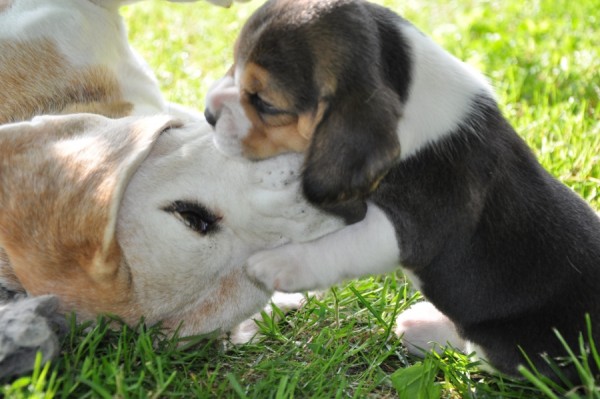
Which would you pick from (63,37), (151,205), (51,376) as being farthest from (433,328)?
(63,37)

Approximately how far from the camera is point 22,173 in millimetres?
3420

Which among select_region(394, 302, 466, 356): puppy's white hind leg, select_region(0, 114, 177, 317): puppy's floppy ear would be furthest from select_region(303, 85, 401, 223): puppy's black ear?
select_region(394, 302, 466, 356): puppy's white hind leg

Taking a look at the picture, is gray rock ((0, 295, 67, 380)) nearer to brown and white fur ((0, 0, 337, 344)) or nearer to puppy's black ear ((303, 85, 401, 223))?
brown and white fur ((0, 0, 337, 344))

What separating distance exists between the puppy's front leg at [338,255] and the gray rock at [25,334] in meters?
0.84

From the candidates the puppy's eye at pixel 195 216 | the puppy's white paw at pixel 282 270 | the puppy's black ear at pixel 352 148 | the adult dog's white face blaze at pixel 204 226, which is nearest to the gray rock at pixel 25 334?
the adult dog's white face blaze at pixel 204 226

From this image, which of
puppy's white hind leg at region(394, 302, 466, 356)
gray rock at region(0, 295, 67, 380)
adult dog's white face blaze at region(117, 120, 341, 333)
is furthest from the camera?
puppy's white hind leg at region(394, 302, 466, 356)

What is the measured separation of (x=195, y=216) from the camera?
3.42 m

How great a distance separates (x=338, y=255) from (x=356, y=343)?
27.9 inches

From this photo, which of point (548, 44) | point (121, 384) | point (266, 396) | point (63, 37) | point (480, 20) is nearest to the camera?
point (121, 384)

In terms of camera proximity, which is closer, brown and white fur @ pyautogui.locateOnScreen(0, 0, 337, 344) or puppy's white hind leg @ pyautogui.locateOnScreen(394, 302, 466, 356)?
brown and white fur @ pyautogui.locateOnScreen(0, 0, 337, 344)

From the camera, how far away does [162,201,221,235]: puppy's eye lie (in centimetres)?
340

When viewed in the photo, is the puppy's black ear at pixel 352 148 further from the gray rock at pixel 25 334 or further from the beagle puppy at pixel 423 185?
the gray rock at pixel 25 334

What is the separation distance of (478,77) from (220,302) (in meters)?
1.57

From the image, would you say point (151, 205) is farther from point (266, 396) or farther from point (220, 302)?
point (266, 396)
